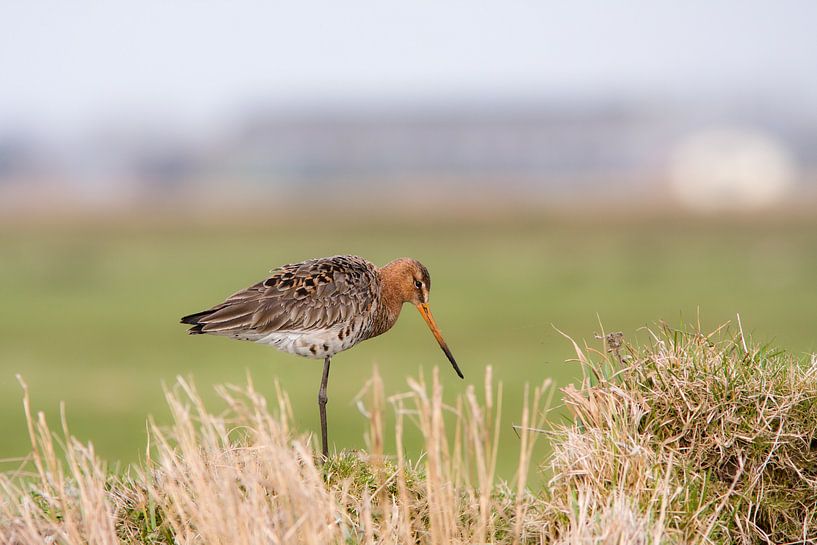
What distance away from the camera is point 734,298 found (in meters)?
61.1

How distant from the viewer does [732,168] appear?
A: 171 meters

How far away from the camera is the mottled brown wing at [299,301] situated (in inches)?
342

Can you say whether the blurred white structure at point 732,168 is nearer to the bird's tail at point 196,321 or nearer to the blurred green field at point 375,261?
the blurred green field at point 375,261

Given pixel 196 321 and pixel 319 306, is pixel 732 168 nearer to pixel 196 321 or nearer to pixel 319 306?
pixel 319 306

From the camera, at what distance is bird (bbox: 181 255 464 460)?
8773 mm

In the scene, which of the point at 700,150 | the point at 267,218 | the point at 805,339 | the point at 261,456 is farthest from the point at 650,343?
the point at 700,150

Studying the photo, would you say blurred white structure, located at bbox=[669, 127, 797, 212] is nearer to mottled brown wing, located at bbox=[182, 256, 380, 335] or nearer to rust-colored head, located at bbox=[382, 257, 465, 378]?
rust-colored head, located at bbox=[382, 257, 465, 378]

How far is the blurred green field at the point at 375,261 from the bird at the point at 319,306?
249cm

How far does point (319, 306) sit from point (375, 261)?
59.3 metres

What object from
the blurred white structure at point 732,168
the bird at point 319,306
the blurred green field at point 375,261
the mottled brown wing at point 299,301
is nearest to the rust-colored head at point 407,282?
the bird at point 319,306

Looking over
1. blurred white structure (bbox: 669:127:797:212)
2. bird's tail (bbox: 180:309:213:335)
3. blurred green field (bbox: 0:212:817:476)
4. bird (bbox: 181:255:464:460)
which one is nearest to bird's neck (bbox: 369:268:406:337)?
bird (bbox: 181:255:464:460)

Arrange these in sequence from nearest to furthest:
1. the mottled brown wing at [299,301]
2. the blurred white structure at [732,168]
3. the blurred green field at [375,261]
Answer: the mottled brown wing at [299,301], the blurred green field at [375,261], the blurred white structure at [732,168]

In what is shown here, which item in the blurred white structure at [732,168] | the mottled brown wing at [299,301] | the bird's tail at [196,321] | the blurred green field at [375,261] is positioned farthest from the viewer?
the blurred white structure at [732,168]

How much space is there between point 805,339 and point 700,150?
5695 inches
